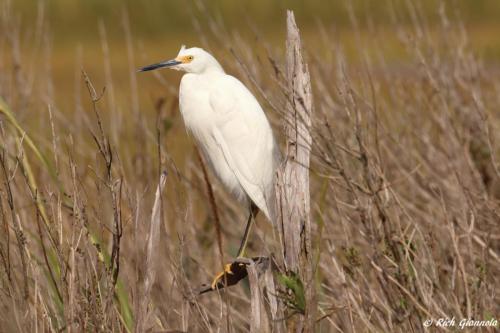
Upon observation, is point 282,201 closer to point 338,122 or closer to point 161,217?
point 161,217

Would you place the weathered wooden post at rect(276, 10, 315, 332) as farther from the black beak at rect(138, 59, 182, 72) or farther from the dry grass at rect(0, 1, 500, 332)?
the black beak at rect(138, 59, 182, 72)

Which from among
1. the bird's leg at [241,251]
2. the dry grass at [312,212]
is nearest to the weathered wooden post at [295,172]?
the dry grass at [312,212]

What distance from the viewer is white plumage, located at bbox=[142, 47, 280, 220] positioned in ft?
9.91

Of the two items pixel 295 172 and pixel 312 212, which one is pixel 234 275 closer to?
pixel 295 172

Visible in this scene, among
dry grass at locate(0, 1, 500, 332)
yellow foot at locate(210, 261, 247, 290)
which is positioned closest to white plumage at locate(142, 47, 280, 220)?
dry grass at locate(0, 1, 500, 332)

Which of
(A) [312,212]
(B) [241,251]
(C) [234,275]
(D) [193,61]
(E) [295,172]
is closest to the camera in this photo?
(E) [295,172]

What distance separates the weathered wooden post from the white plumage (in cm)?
75

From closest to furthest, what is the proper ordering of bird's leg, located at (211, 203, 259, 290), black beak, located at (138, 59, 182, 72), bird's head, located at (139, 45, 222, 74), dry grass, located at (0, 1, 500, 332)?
dry grass, located at (0, 1, 500, 332) → bird's leg, located at (211, 203, 259, 290) → black beak, located at (138, 59, 182, 72) → bird's head, located at (139, 45, 222, 74)

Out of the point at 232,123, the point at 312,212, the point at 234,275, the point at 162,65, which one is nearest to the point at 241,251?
the point at 234,275

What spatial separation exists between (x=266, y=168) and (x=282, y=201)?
98cm

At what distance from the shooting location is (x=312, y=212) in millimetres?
3871

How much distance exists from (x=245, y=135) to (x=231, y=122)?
0.22ft

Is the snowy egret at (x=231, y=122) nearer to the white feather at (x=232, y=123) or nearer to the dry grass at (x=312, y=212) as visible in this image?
the white feather at (x=232, y=123)

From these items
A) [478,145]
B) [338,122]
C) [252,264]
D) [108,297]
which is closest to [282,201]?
[252,264]
